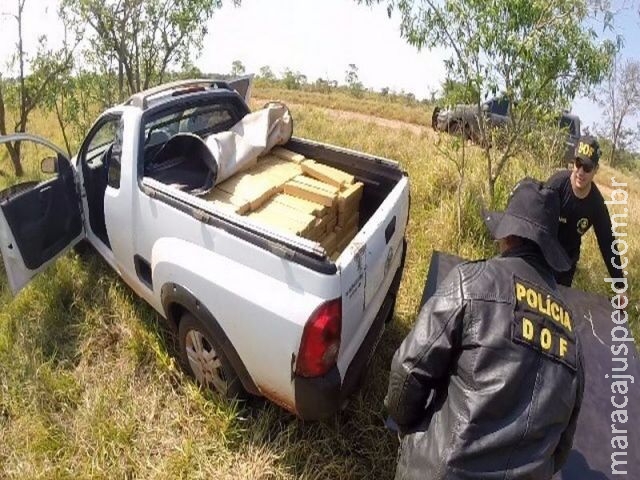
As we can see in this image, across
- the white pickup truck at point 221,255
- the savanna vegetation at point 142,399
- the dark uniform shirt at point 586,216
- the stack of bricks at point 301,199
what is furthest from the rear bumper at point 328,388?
the dark uniform shirt at point 586,216

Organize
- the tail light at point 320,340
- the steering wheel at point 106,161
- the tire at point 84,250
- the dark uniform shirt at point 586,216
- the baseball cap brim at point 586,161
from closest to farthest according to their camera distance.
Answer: the tail light at point 320,340 → the baseball cap brim at point 586,161 → the dark uniform shirt at point 586,216 → the steering wheel at point 106,161 → the tire at point 84,250

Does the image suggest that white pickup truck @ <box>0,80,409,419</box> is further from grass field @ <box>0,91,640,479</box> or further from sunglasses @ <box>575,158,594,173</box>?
sunglasses @ <box>575,158,594,173</box>

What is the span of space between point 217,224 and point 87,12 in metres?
6.08

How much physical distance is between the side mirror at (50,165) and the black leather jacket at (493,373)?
3.07m

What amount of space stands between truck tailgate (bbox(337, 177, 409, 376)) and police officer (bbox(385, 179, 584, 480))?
1.93ft

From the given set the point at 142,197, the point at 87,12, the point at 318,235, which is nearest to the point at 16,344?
the point at 142,197

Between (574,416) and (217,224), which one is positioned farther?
(217,224)

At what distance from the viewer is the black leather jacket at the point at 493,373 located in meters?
1.67

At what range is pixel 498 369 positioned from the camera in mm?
1671

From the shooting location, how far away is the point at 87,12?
7027 millimetres

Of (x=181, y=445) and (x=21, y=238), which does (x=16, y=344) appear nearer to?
(x=21, y=238)

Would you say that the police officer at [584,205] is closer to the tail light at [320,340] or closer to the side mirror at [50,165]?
the tail light at [320,340]

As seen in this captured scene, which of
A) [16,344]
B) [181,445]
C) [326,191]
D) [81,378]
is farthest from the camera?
[16,344]

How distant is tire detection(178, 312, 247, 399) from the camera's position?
2891mm
